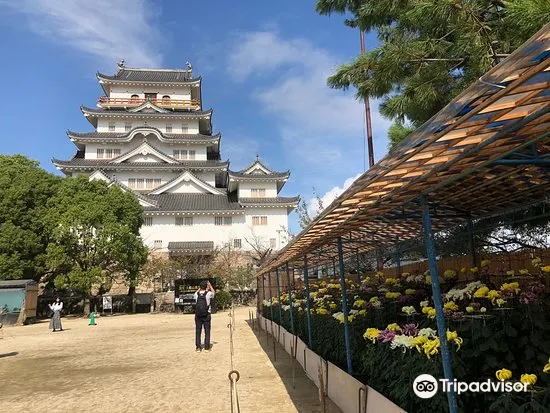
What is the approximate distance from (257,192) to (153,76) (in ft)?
68.6

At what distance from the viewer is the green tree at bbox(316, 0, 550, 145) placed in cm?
560

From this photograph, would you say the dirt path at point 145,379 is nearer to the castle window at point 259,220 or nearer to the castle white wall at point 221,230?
the castle white wall at point 221,230

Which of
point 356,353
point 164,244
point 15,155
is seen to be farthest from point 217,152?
point 356,353

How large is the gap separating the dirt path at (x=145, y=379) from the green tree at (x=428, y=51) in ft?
15.7

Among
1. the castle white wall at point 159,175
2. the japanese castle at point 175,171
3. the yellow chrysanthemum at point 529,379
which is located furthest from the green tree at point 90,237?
the yellow chrysanthemum at point 529,379

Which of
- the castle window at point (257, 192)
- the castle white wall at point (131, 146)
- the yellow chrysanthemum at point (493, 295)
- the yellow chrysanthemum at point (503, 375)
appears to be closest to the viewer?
the yellow chrysanthemum at point (503, 375)

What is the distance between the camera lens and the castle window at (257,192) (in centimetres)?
4097

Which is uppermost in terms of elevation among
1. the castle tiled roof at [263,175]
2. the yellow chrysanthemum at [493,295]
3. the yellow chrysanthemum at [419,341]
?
the castle tiled roof at [263,175]

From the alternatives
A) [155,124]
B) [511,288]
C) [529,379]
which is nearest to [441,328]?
[529,379]

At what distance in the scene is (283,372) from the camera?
768cm

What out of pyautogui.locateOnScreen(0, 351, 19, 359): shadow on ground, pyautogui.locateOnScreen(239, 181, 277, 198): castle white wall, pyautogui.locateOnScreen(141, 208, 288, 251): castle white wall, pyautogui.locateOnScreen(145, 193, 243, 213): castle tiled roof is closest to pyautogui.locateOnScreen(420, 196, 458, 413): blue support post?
pyautogui.locateOnScreen(0, 351, 19, 359): shadow on ground

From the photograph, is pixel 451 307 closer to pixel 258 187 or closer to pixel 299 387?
pixel 299 387

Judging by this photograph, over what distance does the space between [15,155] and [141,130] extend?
16.5 metres

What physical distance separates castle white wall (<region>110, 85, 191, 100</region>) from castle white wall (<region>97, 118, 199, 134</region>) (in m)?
3.96
